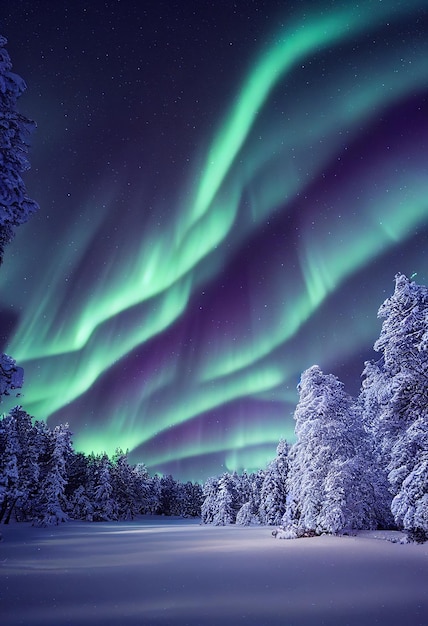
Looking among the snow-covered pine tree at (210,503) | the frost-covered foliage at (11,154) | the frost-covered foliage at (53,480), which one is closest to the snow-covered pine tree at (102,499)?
the frost-covered foliage at (53,480)

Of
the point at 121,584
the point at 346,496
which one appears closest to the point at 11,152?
the point at 121,584

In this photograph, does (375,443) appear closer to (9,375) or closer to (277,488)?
(9,375)

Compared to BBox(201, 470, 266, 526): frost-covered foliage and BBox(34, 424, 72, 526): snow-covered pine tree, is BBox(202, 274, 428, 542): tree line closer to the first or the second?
BBox(34, 424, 72, 526): snow-covered pine tree

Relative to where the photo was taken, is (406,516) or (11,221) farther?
(406,516)

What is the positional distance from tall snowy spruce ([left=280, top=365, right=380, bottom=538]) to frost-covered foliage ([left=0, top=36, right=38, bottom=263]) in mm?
22784

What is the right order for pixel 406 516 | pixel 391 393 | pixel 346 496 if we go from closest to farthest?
1. pixel 406 516
2. pixel 391 393
3. pixel 346 496

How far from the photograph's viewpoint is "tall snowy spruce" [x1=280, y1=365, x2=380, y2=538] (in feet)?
89.7

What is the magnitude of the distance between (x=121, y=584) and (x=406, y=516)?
43.1ft

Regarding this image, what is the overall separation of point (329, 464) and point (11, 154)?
2505cm

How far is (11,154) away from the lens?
12.8m

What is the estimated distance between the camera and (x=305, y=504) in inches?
1129

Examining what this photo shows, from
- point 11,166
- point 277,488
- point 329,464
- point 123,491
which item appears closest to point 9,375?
point 11,166

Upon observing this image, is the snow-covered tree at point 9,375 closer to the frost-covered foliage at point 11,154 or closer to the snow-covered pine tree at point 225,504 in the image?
the frost-covered foliage at point 11,154

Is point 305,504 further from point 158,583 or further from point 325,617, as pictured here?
point 325,617
